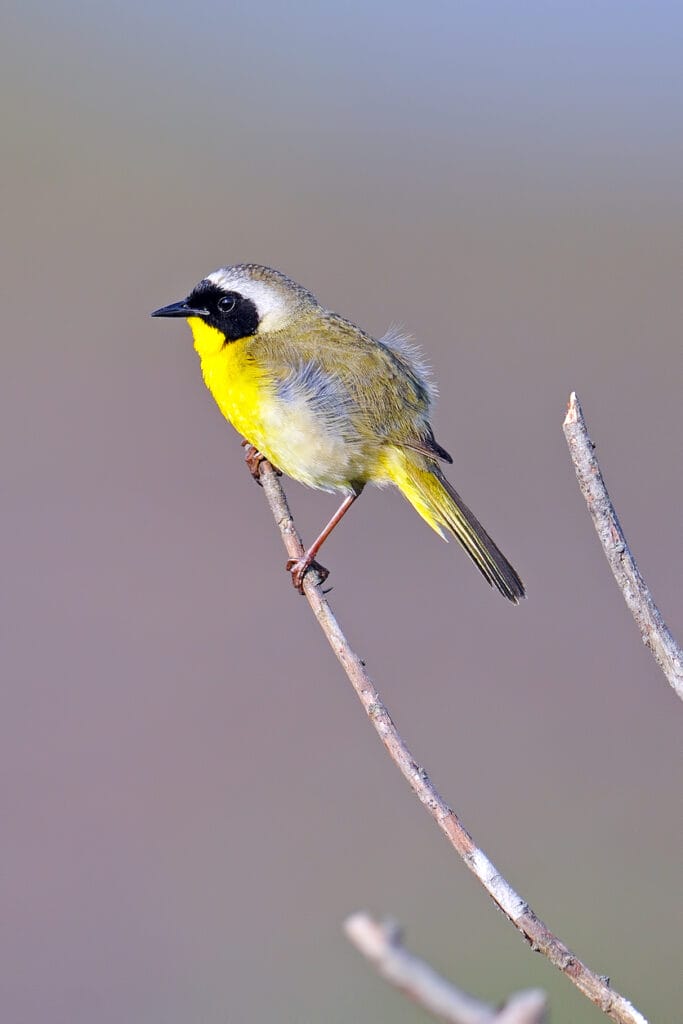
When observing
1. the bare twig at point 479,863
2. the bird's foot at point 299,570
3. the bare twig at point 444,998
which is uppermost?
the bird's foot at point 299,570

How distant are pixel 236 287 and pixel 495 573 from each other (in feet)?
4.46

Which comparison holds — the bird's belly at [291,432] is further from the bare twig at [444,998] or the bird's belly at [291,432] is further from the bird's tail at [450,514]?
the bare twig at [444,998]

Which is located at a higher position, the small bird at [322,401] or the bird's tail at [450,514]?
the small bird at [322,401]

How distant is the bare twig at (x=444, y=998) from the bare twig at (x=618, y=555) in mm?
824

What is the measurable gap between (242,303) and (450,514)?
106 centimetres

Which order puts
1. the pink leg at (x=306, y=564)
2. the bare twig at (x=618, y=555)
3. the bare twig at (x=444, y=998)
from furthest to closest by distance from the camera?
the pink leg at (x=306, y=564), the bare twig at (x=618, y=555), the bare twig at (x=444, y=998)

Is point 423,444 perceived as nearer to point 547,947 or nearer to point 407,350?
point 407,350

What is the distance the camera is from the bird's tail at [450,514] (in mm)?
3779

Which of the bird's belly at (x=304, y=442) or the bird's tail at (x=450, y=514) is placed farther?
the bird's belly at (x=304, y=442)

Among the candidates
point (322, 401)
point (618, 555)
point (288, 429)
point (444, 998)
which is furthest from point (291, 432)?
point (444, 998)

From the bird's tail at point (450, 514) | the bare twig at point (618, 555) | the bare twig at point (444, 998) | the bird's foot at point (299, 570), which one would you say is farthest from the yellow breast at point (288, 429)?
the bare twig at point (444, 998)

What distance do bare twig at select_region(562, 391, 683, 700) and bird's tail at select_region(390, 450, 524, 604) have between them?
2008 millimetres

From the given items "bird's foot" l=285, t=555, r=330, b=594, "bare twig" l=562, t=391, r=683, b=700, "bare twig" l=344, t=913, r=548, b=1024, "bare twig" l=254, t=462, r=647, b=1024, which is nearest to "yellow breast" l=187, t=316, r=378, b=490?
"bird's foot" l=285, t=555, r=330, b=594

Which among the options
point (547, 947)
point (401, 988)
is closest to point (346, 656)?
point (547, 947)
